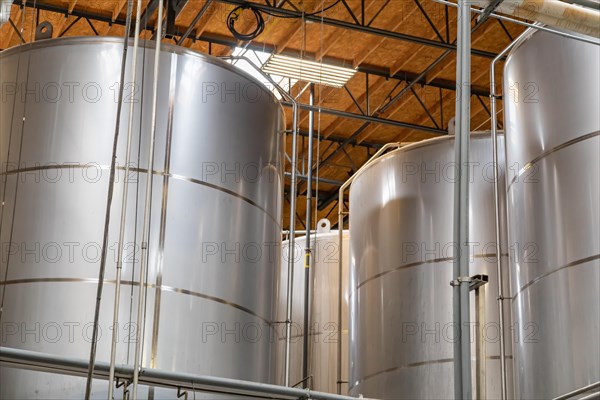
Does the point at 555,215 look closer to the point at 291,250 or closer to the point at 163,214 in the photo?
the point at 291,250

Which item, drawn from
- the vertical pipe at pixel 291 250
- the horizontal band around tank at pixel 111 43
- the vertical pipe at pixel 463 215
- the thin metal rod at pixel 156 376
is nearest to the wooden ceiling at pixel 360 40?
the vertical pipe at pixel 291 250

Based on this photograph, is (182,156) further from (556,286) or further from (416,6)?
(416,6)

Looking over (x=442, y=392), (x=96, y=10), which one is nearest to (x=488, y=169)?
(x=442, y=392)

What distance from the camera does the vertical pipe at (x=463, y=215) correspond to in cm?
696

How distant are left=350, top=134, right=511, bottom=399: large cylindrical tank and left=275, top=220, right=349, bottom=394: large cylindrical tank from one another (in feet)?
6.82

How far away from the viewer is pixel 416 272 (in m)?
11.5

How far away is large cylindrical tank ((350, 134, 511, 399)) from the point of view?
11.1 m

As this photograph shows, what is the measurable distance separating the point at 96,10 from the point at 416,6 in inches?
Answer: 237

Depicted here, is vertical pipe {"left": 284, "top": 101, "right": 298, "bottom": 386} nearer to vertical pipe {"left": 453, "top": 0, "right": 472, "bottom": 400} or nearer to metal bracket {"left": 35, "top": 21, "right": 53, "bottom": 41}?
metal bracket {"left": 35, "top": 21, "right": 53, "bottom": 41}

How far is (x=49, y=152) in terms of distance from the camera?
9148mm

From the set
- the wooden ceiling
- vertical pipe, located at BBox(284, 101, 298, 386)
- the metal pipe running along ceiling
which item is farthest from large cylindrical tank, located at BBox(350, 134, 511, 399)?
the metal pipe running along ceiling

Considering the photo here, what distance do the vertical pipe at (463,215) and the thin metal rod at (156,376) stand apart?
1851 millimetres

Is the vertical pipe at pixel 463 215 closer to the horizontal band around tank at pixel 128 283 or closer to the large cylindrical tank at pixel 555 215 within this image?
the large cylindrical tank at pixel 555 215

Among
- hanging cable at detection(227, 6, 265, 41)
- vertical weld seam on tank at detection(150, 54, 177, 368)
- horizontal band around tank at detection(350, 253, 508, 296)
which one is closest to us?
vertical weld seam on tank at detection(150, 54, 177, 368)
